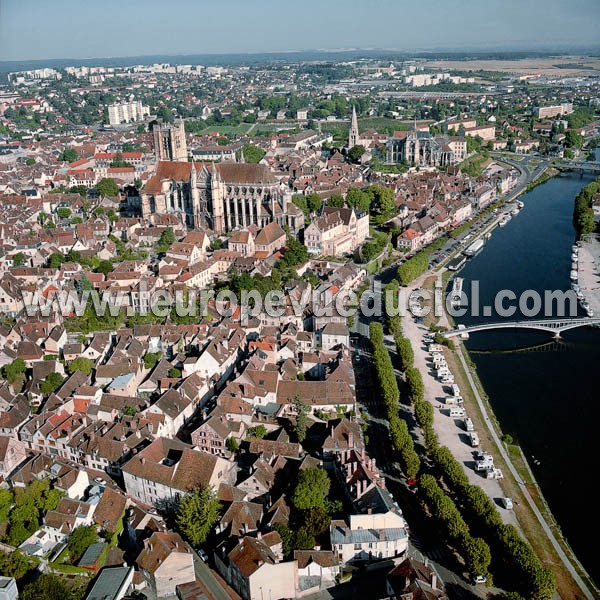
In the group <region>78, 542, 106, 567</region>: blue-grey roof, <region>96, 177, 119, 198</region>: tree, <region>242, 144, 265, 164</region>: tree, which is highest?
<region>242, 144, 265, 164</region>: tree

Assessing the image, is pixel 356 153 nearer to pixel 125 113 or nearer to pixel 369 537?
pixel 125 113

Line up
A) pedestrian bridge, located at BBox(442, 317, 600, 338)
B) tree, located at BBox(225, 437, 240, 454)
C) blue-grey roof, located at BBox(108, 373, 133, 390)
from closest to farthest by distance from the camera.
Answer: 1. tree, located at BBox(225, 437, 240, 454)
2. blue-grey roof, located at BBox(108, 373, 133, 390)
3. pedestrian bridge, located at BBox(442, 317, 600, 338)

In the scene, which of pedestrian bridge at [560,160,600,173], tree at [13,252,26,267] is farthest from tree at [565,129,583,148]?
tree at [13,252,26,267]

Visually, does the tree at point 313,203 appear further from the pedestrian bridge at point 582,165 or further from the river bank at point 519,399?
the pedestrian bridge at point 582,165

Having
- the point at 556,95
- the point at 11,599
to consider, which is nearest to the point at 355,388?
the point at 11,599

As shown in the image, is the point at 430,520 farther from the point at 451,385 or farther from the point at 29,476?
the point at 29,476

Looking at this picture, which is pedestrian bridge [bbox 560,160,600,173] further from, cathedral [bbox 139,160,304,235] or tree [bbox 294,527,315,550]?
tree [bbox 294,527,315,550]

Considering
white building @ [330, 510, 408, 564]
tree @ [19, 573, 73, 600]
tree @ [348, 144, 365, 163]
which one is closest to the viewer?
tree @ [19, 573, 73, 600]
